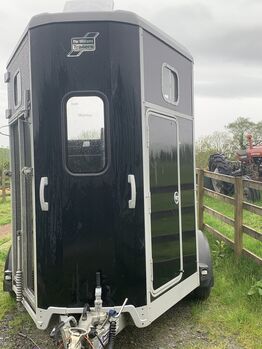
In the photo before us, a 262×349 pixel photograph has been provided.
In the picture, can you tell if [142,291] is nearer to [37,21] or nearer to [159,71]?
[159,71]

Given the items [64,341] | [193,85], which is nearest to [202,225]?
[193,85]

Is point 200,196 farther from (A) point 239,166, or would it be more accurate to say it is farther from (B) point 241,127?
(B) point 241,127

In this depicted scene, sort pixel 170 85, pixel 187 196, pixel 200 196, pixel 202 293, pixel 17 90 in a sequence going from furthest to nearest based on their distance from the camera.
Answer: pixel 200 196 → pixel 202 293 → pixel 187 196 → pixel 17 90 → pixel 170 85

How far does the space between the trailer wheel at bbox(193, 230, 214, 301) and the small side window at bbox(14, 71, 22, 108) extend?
246cm

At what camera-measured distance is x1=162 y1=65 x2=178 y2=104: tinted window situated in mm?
4156

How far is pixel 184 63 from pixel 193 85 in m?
0.31

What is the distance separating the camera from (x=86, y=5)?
3828 mm

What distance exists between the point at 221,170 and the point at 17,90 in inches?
437

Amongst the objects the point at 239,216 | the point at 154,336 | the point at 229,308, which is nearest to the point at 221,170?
the point at 239,216

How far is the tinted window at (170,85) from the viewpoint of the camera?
4.16m

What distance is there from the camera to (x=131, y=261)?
12.2 ft

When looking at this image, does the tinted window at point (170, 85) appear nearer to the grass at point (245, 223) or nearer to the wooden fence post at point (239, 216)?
the wooden fence post at point (239, 216)

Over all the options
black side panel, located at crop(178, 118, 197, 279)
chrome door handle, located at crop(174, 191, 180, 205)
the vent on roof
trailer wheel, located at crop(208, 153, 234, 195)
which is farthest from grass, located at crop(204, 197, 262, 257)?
the vent on roof

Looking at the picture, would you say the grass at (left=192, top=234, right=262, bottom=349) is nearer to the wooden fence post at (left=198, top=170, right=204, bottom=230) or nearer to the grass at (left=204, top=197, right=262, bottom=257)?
the grass at (left=204, top=197, right=262, bottom=257)
